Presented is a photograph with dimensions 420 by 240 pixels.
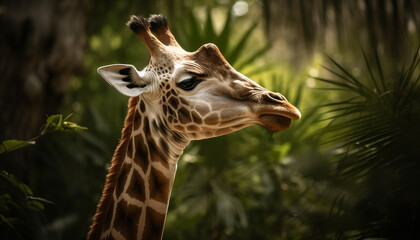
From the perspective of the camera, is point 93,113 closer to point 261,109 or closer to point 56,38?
point 56,38

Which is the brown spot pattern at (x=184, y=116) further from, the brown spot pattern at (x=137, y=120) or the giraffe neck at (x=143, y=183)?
the brown spot pattern at (x=137, y=120)

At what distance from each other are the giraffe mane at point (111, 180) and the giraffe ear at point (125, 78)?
21cm

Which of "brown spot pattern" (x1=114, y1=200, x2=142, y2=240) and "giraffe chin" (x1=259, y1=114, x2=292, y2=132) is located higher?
"giraffe chin" (x1=259, y1=114, x2=292, y2=132)

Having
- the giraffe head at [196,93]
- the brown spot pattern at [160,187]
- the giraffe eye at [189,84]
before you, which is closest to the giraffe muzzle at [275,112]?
the giraffe head at [196,93]

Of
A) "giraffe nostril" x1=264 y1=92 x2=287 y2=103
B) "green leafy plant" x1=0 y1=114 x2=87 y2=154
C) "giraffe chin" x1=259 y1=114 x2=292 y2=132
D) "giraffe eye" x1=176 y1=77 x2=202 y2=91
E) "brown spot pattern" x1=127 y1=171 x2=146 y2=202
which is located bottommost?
"brown spot pattern" x1=127 y1=171 x2=146 y2=202

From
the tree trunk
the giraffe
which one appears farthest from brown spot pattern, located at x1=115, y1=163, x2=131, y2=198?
the tree trunk

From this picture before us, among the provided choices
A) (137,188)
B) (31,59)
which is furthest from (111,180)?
(31,59)

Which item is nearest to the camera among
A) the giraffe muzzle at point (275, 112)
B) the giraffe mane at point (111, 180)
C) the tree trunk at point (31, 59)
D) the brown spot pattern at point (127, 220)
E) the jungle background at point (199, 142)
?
the giraffe muzzle at point (275, 112)

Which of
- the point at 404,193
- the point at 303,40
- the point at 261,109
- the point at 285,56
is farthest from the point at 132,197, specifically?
the point at 285,56

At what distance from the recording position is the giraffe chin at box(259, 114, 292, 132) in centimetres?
188

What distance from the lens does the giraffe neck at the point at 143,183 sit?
2051 mm

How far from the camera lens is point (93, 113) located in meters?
4.05

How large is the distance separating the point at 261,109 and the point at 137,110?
0.71 m

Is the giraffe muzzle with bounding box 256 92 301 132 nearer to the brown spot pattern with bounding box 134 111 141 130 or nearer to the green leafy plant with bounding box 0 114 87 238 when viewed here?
the brown spot pattern with bounding box 134 111 141 130
